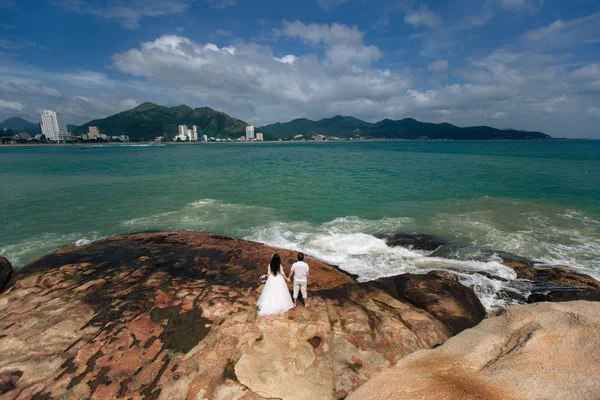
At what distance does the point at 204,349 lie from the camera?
674 centimetres

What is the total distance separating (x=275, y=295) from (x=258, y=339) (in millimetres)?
1355

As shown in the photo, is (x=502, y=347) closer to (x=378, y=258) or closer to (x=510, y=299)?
(x=510, y=299)

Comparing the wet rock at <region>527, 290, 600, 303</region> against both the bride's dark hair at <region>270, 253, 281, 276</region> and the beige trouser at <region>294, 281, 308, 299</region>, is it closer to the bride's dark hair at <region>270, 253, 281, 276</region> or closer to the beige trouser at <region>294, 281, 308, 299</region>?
the beige trouser at <region>294, 281, 308, 299</region>

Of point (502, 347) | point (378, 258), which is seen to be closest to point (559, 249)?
point (378, 258)

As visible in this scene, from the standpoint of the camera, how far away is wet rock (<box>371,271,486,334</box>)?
8391 mm

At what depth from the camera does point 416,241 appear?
1645cm

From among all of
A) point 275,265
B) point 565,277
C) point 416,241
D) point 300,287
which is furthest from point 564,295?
point 275,265

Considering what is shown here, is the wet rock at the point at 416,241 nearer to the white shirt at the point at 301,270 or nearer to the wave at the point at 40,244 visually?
the white shirt at the point at 301,270

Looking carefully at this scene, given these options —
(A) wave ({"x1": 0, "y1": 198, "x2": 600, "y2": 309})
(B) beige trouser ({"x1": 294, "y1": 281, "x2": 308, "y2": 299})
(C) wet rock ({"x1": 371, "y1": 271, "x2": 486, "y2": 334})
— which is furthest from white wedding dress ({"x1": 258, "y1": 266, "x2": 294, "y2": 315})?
(A) wave ({"x1": 0, "y1": 198, "x2": 600, "y2": 309})

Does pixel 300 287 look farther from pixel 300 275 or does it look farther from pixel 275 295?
pixel 275 295

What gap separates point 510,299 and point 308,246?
33.6 ft

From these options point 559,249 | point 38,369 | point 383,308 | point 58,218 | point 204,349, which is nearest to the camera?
point 38,369

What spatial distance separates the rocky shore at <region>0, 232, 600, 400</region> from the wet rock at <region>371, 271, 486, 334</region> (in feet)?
0.16

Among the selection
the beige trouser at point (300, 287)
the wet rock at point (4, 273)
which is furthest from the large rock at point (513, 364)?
the wet rock at point (4, 273)
